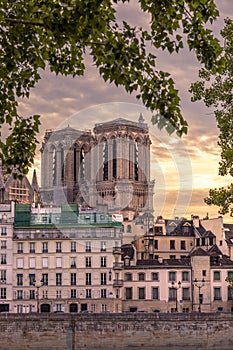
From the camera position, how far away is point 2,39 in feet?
42.6

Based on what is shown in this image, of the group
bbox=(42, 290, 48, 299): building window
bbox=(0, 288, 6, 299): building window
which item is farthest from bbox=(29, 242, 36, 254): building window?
bbox=(0, 288, 6, 299): building window

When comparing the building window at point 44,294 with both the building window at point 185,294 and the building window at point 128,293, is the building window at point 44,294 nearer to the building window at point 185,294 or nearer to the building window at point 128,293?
the building window at point 128,293

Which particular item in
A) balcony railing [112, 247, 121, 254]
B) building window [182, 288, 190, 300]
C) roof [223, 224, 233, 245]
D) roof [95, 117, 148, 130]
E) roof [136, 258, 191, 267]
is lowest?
building window [182, 288, 190, 300]

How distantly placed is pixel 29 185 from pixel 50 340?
11702cm

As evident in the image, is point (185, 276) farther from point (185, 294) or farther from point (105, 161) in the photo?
point (105, 161)

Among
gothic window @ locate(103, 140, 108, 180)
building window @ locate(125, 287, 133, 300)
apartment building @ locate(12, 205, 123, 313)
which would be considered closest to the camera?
apartment building @ locate(12, 205, 123, 313)

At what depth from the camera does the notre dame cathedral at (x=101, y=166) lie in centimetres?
14638

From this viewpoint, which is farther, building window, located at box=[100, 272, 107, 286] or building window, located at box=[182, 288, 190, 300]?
building window, located at box=[182, 288, 190, 300]

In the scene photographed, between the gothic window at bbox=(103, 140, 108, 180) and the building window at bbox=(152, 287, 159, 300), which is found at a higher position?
the gothic window at bbox=(103, 140, 108, 180)

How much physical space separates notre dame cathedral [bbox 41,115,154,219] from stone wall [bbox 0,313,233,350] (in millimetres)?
70482

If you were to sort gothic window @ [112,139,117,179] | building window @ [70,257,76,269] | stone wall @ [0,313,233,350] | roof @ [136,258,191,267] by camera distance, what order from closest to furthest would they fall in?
stone wall @ [0,313,233,350] → building window @ [70,257,76,269] → roof @ [136,258,191,267] → gothic window @ [112,139,117,179]

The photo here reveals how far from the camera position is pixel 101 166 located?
15188 cm

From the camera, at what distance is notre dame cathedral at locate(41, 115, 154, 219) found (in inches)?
5763

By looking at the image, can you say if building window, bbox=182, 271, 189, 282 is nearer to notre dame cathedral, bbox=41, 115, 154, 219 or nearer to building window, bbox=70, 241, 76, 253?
building window, bbox=70, 241, 76, 253
